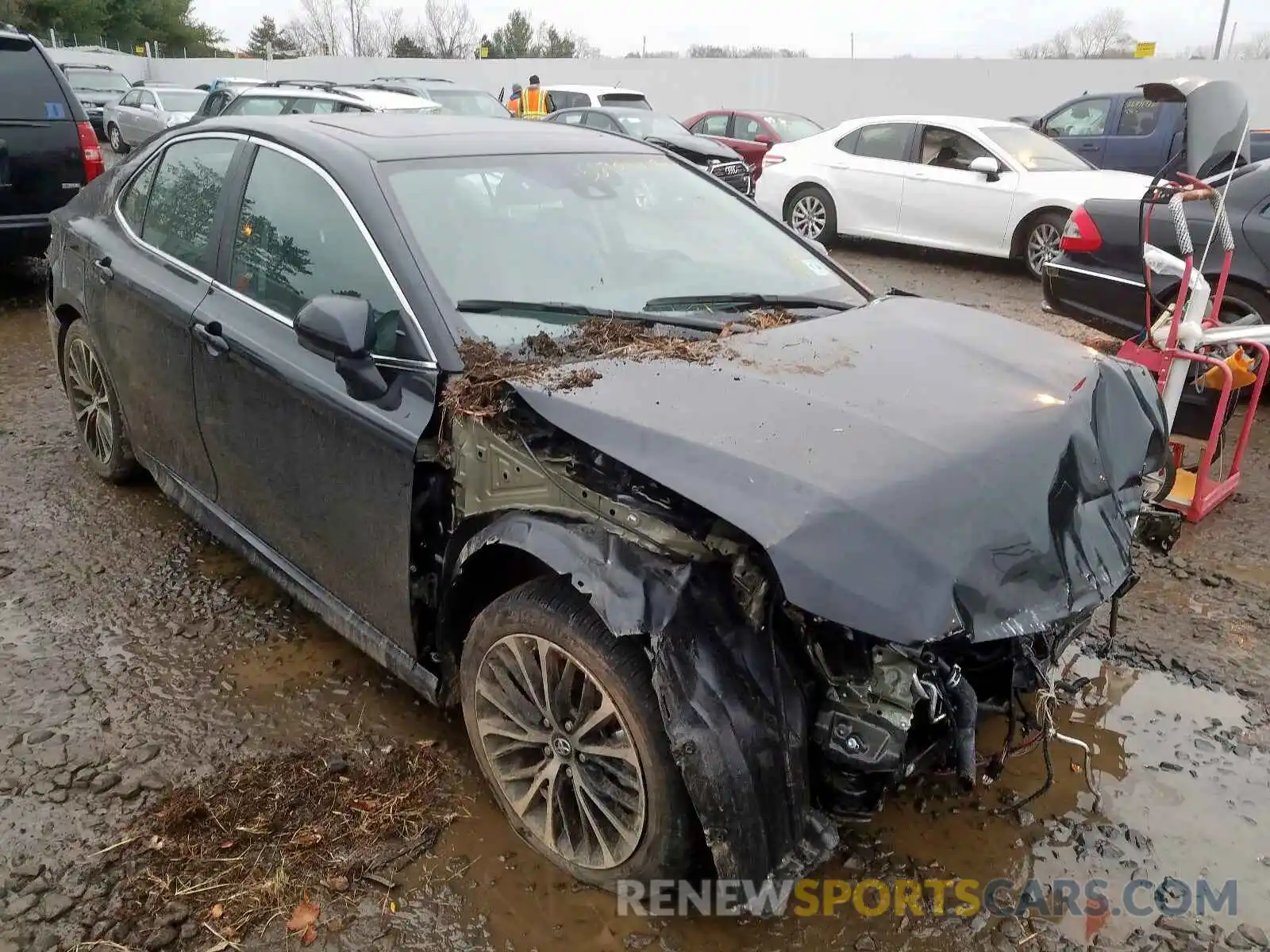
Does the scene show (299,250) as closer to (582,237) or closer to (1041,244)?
(582,237)

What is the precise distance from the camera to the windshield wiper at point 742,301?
9.91 ft

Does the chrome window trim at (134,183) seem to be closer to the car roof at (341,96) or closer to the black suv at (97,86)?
the car roof at (341,96)

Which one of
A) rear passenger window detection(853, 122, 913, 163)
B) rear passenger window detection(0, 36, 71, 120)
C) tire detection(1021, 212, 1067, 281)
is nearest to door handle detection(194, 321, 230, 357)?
rear passenger window detection(0, 36, 71, 120)

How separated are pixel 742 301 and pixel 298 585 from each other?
1732 mm

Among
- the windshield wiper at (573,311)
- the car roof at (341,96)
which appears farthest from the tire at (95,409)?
the car roof at (341,96)

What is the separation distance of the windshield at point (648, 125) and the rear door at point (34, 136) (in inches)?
283

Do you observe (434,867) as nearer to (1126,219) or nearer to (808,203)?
(1126,219)

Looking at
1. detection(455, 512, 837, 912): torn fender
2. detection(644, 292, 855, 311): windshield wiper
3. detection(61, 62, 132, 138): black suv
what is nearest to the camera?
detection(455, 512, 837, 912): torn fender

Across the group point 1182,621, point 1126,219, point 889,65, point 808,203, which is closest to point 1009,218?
point 808,203

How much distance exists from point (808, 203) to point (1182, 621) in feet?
27.6

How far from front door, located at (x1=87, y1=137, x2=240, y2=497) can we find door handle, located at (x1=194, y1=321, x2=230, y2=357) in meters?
0.13

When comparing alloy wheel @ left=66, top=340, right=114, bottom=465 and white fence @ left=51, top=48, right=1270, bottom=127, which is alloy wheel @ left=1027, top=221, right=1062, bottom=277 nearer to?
alloy wheel @ left=66, top=340, right=114, bottom=465

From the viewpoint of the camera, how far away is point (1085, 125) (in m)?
13.8

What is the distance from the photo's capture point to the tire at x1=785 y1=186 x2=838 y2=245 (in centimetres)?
1105
